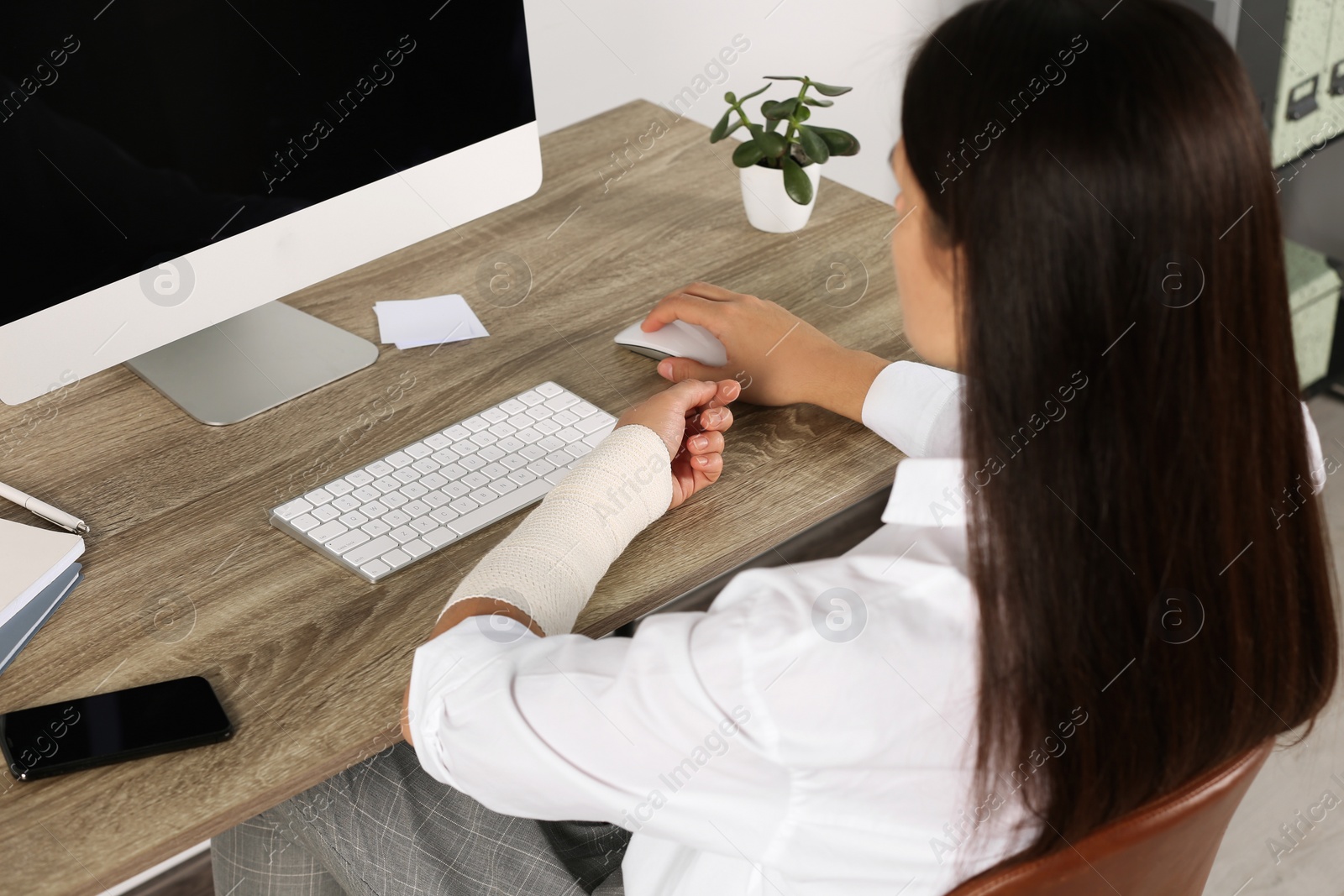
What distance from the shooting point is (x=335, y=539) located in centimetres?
96

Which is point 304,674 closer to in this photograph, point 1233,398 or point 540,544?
point 540,544

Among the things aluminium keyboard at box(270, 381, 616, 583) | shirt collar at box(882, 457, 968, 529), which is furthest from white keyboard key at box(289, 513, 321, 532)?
shirt collar at box(882, 457, 968, 529)

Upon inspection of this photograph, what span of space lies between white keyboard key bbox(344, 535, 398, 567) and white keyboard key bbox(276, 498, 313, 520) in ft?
0.23

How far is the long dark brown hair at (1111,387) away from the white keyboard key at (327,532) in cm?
55

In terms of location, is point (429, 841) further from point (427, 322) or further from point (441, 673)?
point (427, 322)

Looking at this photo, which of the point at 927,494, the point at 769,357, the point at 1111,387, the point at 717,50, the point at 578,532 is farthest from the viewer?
→ the point at 717,50

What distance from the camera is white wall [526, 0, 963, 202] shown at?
1893 mm

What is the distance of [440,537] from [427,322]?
367 mm

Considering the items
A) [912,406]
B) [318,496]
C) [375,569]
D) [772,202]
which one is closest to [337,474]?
[318,496]

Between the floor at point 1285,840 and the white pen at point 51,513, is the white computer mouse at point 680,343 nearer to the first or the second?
the white pen at point 51,513

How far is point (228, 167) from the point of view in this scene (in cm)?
105

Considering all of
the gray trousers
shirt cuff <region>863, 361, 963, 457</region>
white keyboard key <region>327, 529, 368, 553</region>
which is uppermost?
white keyboard key <region>327, 529, 368, 553</region>

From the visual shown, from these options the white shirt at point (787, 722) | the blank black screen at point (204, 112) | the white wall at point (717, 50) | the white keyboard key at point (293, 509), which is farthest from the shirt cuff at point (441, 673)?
the white wall at point (717, 50)

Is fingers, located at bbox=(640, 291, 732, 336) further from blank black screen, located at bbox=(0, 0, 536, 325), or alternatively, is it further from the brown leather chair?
the brown leather chair
